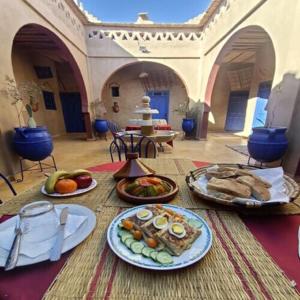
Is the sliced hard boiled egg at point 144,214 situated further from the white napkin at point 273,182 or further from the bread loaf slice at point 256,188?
the bread loaf slice at point 256,188

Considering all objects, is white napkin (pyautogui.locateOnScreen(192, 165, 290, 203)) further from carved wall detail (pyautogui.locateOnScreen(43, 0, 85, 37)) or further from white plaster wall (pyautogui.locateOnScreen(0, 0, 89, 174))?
carved wall detail (pyautogui.locateOnScreen(43, 0, 85, 37))

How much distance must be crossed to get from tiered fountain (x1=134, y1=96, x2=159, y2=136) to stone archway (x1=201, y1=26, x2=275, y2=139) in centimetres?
273

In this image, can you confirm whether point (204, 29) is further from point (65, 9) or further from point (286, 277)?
point (286, 277)

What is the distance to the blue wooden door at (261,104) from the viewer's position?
5.31 metres

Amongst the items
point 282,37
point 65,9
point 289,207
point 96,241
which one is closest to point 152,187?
point 96,241

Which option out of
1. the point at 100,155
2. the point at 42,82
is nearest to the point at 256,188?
the point at 100,155

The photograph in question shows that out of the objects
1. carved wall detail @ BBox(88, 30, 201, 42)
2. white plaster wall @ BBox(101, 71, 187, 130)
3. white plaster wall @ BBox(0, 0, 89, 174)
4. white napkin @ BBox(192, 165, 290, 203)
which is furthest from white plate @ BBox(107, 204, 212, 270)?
white plaster wall @ BBox(101, 71, 187, 130)

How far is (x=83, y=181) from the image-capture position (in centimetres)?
84

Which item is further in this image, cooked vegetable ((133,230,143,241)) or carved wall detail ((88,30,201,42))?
carved wall detail ((88,30,201,42))

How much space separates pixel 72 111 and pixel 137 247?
7770 mm

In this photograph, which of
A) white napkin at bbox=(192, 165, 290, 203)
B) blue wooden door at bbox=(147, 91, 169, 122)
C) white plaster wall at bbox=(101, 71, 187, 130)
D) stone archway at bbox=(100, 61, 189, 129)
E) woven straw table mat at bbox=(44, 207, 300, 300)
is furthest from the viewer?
blue wooden door at bbox=(147, 91, 169, 122)

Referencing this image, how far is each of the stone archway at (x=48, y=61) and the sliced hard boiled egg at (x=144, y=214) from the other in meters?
4.32

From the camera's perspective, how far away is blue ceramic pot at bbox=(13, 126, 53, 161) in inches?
94.6

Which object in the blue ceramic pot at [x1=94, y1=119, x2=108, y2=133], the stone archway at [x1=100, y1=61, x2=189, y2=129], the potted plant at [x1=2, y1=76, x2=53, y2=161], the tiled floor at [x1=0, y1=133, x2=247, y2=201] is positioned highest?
the stone archway at [x1=100, y1=61, x2=189, y2=129]
